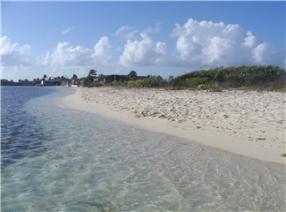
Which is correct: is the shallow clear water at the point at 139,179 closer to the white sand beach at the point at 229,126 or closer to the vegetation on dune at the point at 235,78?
the white sand beach at the point at 229,126

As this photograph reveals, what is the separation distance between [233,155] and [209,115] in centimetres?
691

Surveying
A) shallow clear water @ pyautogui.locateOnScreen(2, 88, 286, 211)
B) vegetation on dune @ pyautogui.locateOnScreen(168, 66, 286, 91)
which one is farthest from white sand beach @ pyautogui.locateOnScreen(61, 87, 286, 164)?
vegetation on dune @ pyautogui.locateOnScreen(168, 66, 286, 91)

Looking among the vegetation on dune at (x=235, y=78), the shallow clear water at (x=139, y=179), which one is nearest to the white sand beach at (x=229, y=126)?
the shallow clear water at (x=139, y=179)

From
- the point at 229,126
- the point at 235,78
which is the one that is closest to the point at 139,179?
the point at 229,126

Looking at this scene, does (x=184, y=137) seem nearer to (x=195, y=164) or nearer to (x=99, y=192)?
(x=195, y=164)

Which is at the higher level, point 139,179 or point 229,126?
point 229,126

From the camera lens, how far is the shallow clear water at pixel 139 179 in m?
7.11

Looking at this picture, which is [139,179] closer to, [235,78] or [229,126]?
[229,126]

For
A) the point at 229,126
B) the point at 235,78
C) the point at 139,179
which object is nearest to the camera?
the point at 139,179

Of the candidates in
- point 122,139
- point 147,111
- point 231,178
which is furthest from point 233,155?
point 147,111

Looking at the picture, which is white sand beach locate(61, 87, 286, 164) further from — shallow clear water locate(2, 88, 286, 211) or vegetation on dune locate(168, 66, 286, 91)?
vegetation on dune locate(168, 66, 286, 91)

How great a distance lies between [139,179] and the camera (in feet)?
28.7

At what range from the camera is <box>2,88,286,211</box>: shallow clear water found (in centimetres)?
711

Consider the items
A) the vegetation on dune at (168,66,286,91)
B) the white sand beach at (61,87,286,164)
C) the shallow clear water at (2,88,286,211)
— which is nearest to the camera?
the shallow clear water at (2,88,286,211)
